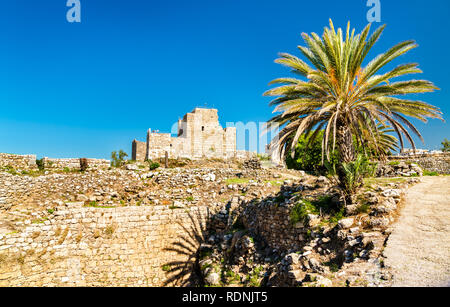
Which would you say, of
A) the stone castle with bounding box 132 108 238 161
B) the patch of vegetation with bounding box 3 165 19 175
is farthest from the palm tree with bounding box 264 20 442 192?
the stone castle with bounding box 132 108 238 161

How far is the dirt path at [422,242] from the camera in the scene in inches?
185

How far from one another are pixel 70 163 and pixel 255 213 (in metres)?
10.9

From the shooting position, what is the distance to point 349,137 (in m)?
8.95

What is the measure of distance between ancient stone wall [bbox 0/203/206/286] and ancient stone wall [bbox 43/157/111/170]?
4.05m

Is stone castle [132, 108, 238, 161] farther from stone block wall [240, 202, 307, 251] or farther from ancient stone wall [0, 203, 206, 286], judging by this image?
stone block wall [240, 202, 307, 251]

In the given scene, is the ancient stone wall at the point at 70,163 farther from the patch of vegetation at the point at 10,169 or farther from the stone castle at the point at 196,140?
the stone castle at the point at 196,140

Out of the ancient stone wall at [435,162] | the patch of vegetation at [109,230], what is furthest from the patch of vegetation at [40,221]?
the ancient stone wall at [435,162]

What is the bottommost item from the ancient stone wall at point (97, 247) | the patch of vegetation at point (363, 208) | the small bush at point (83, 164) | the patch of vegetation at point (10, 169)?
the ancient stone wall at point (97, 247)

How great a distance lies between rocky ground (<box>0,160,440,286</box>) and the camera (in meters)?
6.26

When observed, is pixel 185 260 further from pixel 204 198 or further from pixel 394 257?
pixel 394 257

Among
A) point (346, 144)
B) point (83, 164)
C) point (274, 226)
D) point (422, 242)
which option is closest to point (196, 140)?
point (83, 164)

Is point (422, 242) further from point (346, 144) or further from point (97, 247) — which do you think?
point (97, 247)

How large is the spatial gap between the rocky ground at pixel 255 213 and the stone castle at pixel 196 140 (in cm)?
1217
